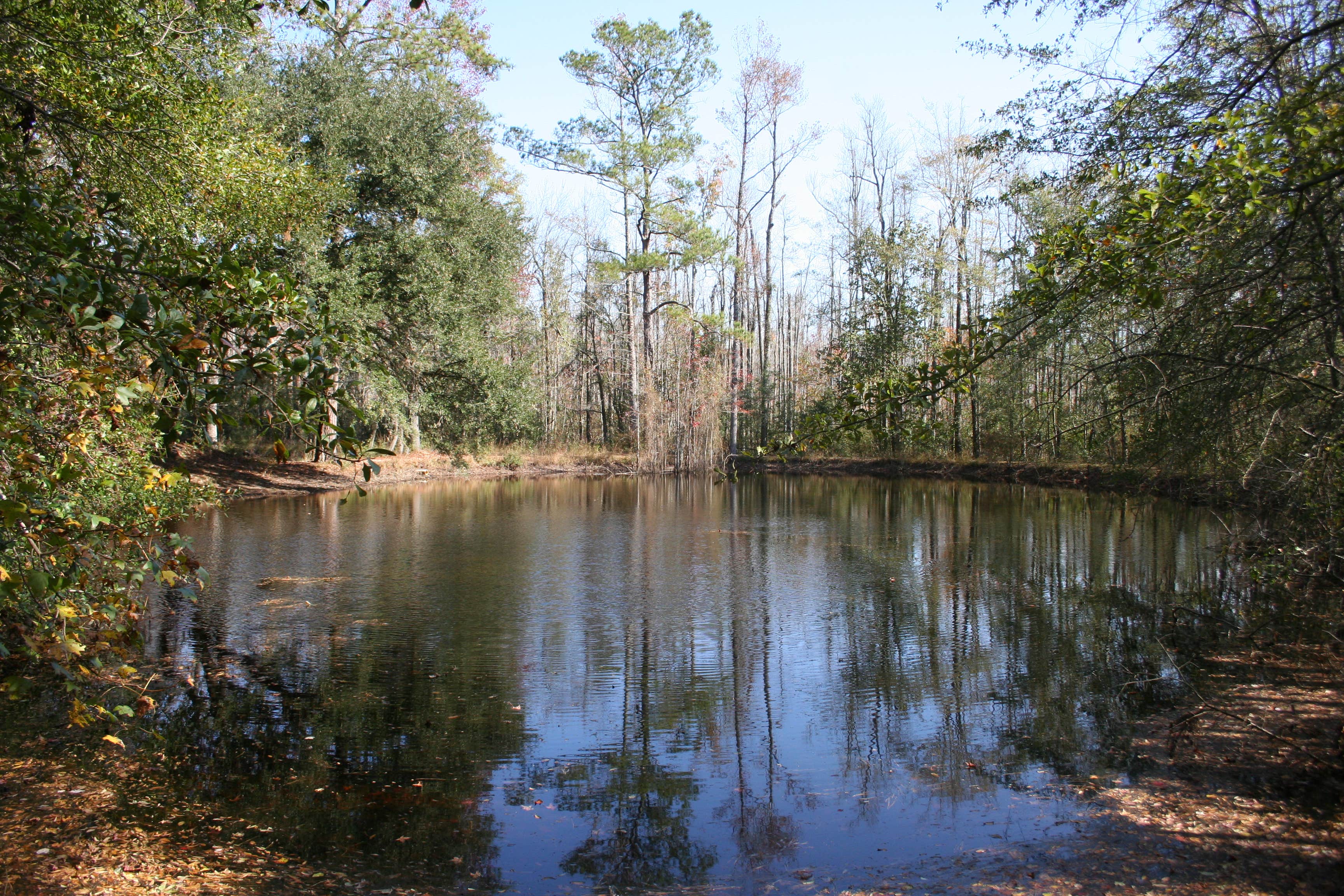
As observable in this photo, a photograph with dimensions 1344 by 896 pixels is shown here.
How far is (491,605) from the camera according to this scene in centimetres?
1038

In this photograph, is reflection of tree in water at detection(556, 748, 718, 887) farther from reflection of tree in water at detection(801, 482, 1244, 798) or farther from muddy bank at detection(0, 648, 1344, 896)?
reflection of tree in water at detection(801, 482, 1244, 798)

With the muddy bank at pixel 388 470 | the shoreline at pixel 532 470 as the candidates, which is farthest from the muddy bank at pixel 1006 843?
the muddy bank at pixel 388 470

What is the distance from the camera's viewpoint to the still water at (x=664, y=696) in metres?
4.88

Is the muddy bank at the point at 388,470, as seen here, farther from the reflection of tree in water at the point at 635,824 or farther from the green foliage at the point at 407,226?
the reflection of tree in water at the point at 635,824

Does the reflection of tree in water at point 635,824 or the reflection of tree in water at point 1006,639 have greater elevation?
the reflection of tree in water at point 1006,639

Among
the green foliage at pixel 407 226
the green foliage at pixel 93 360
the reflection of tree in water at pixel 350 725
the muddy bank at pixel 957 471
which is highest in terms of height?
the green foliage at pixel 407 226

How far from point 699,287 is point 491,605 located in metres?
37.8

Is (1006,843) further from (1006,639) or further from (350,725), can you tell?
(350,725)

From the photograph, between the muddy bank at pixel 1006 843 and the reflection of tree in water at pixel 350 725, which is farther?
the reflection of tree in water at pixel 350 725

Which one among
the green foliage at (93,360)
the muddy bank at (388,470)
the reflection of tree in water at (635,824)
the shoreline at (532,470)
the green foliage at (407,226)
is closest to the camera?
the green foliage at (93,360)

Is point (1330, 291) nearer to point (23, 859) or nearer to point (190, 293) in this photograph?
point (190, 293)

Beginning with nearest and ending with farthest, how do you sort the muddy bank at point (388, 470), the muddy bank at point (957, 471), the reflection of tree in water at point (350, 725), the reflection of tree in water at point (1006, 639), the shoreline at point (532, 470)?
the reflection of tree in water at point (350, 725) < the reflection of tree in water at point (1006, 639) < the muddy bank at point (388, 470) < the shoreline at point (532, 470) < the muddy bank at point (957, 471)

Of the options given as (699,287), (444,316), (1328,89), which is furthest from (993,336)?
(699,287)

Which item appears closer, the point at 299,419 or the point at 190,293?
the point at 299,419
